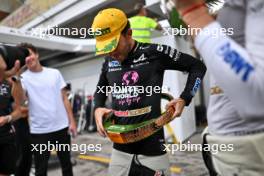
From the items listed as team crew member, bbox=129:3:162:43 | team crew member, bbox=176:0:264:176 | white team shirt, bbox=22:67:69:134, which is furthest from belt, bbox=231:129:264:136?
team crew member, bbox=129:3:162:43

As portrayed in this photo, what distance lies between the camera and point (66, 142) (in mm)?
3375

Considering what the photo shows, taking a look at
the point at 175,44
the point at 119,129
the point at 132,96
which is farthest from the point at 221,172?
the point at 175,44

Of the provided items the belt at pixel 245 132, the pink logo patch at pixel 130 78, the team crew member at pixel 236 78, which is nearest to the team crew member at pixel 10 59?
the pink logo patch at pixel 130 78

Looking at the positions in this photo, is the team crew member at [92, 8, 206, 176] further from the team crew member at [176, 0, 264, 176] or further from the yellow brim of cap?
the team crew member at [176, 0, 264, 176]

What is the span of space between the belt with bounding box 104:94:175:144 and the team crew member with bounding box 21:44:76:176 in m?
1.60

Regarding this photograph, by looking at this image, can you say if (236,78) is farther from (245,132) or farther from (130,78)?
(130,78)

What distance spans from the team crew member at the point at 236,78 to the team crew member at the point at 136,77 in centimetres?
89

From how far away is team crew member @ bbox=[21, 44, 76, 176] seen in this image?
326cm

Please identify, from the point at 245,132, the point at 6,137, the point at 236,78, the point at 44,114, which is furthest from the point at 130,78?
the point at 6,137

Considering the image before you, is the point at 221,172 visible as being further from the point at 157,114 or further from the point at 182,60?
the point at 182,60

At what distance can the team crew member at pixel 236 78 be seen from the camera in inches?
27.9

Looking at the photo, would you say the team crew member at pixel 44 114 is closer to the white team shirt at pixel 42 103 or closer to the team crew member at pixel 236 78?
the white team shirt at pixel 42 103

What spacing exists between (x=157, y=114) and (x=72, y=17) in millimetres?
7925

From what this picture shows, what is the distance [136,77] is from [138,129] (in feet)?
1.13
